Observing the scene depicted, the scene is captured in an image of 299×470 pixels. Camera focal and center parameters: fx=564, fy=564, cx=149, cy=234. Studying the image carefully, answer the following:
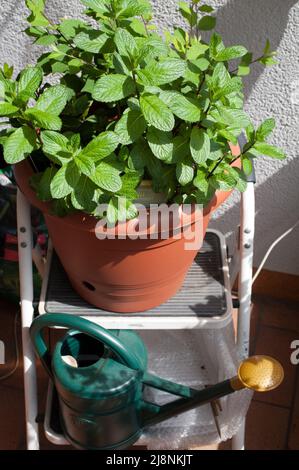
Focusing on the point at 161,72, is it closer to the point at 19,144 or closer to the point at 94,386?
the point at 19,144

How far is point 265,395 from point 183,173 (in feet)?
2.81

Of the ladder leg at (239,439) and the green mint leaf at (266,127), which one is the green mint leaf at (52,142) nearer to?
the green mint leaf at (266,127)

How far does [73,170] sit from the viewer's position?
79 centimetres

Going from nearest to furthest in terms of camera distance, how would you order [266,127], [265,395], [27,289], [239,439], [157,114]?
[157,114] < [266,127] < [27,289] < [239,439] < [265,395]

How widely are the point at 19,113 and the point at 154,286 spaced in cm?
40

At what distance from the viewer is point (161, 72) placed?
30.6 inches

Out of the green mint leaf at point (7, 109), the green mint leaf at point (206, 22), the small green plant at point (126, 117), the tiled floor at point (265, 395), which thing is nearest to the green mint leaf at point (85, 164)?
the small green plant at point (126, 117)

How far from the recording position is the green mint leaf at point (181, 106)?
770 millimetres

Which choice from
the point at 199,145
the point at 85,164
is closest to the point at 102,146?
the point at 85,164

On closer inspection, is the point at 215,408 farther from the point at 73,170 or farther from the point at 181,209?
the point at 73,170

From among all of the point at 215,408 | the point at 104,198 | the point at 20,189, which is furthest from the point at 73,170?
the point at 215,408

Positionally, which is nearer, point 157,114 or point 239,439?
point 157,114

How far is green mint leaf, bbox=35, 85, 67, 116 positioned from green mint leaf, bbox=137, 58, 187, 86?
118mm
